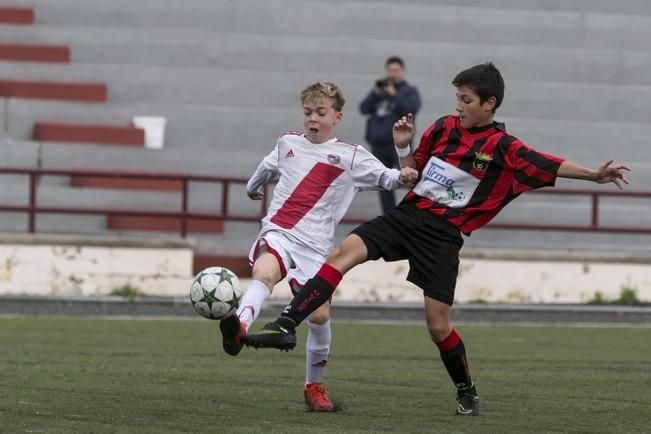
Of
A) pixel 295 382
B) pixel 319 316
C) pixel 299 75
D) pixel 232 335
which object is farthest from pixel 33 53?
pixel 232 335

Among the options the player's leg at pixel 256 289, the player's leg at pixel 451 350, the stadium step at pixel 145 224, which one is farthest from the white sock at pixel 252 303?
the stadium step at pixel 145 224

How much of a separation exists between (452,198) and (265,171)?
1.24 metres

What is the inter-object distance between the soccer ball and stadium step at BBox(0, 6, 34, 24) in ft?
50.7

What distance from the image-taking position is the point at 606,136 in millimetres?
22266

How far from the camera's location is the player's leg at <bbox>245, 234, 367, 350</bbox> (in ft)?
24.8

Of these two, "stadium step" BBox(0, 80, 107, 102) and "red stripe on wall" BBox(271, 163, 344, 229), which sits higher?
"stadium step" BBox(0, 80, 107, 102)

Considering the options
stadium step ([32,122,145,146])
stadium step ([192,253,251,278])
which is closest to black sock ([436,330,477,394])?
stadium step ([192,253,251,278])

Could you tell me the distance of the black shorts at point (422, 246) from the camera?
26.9 ft

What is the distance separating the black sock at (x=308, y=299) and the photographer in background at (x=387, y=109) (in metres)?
10.7

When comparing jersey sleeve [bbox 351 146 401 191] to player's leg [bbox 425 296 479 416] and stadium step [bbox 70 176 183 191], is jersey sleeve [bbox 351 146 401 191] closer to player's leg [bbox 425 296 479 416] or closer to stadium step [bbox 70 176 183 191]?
player's leg [bbox 425 296 479 416]

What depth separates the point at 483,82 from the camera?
324 inches

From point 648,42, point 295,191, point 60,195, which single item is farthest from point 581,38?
point 295,191

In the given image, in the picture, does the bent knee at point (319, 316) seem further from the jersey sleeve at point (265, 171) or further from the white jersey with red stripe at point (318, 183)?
the jersey sleeve at point (265, 171)

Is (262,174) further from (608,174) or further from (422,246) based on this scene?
(608,174)
